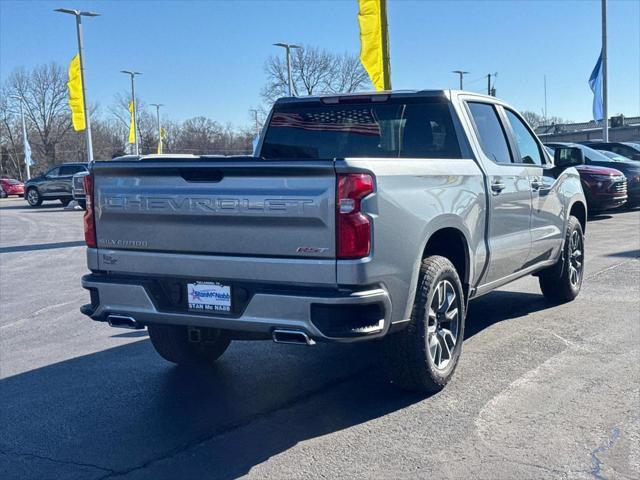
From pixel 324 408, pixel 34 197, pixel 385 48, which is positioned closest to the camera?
pixel 324 408

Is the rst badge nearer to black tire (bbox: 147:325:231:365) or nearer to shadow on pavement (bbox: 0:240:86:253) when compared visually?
black tire (bbox: 147:325:231:365)

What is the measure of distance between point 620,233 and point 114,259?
462 inches

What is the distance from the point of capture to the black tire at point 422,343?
455 centimetres

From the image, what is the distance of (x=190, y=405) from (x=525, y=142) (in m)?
4.04

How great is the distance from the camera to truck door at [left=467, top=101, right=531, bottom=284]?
18.7 feet

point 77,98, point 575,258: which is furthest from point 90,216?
point 77,98

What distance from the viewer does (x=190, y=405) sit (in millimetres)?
4812

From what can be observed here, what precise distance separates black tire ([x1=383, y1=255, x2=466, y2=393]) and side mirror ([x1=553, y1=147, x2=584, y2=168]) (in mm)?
2862

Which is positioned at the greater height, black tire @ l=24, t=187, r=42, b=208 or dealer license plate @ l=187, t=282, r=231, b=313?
dealer license plate @ l=187, t=282, r=231, b=313

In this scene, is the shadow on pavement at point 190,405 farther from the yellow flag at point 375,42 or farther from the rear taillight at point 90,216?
the yellow flag at point 375,42

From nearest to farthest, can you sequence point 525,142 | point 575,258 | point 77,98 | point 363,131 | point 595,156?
point 363,131 < point 525,142 < point 575,258 < point 595,156 < point 77,98

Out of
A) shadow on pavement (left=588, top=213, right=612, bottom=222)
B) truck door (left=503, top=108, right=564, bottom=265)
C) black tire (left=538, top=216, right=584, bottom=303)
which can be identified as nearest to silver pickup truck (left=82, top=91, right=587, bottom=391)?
truck door (left=503, top=108, right=564, bottom=265)

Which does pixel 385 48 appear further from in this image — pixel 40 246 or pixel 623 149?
pixel 623 149

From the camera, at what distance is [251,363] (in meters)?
5.82
